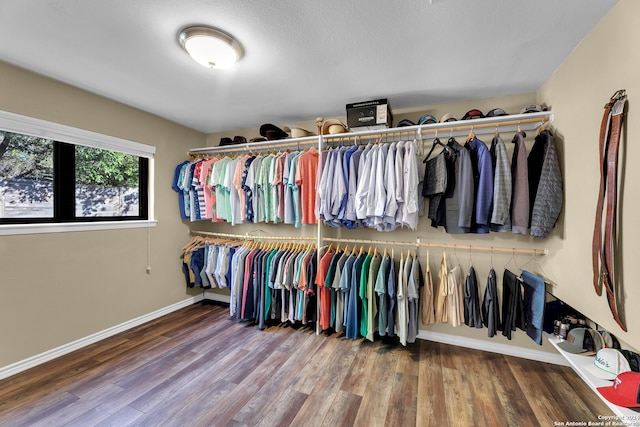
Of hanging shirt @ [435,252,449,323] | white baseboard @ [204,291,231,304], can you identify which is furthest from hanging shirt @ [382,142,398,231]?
white baseboard @ [204,291,231,304]

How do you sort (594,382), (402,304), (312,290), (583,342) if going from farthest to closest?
1. (312,290)
2. (402,304)
3. (583,342)
4. (594,382)

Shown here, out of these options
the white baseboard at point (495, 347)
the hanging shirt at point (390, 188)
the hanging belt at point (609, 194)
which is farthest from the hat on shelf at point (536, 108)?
the white baseboard at point (495, 347)

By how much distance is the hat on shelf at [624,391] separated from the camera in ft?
3.77

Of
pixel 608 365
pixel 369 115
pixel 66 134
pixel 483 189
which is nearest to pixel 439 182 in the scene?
pixel 483 189

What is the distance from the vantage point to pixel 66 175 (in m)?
2.34

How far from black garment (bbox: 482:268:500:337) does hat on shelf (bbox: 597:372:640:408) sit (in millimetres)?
907

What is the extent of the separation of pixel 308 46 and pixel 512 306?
8.42ft

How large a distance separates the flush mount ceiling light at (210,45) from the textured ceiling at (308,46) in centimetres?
5

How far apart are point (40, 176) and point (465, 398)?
3.85m

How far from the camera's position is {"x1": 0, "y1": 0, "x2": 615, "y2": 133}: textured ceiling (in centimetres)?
136

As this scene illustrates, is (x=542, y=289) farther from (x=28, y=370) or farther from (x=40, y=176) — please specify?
(x=40, y=176)

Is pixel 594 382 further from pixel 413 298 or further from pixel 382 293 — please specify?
pixel 382 293

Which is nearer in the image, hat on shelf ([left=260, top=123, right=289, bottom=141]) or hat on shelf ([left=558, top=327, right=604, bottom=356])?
hat on shelf ([left=558, top=327, right=604, bottom=356])

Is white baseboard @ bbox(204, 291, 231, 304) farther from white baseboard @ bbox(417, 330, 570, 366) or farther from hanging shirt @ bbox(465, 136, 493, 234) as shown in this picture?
hanging shirt @ bbox(465, 136, 493, 234)
